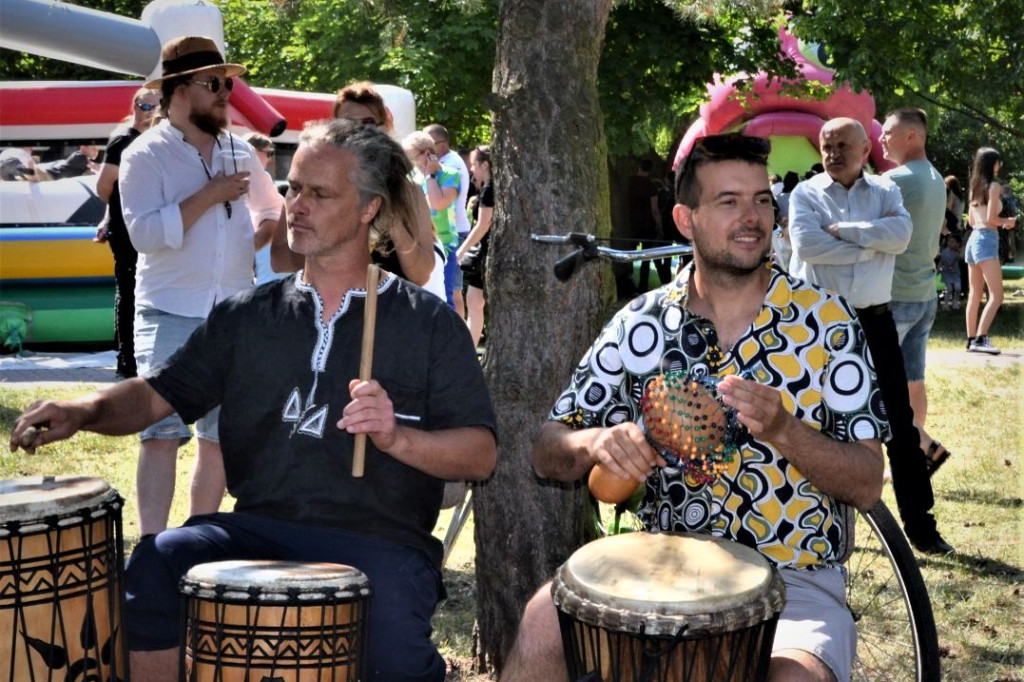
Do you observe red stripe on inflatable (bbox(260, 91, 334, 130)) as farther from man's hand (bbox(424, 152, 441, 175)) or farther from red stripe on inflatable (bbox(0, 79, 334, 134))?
man's hand (bbox(424, 152, 441, 175))

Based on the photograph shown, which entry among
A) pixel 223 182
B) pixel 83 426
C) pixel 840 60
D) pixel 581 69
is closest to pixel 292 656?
pixel 83 426

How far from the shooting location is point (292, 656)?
2.61 meters

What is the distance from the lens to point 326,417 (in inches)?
121

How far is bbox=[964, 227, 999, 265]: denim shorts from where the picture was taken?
36.4 feet

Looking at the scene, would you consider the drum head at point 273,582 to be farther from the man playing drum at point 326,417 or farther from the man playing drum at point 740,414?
the man playing drum at point 740,414

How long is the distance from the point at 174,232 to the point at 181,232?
3 cm

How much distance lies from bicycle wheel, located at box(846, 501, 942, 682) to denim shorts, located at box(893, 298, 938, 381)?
1863mm

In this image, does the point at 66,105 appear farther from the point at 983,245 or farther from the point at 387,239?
the point at 387,239

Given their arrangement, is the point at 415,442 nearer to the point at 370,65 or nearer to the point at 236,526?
the point at 236,526

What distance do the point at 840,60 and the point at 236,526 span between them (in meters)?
9.68

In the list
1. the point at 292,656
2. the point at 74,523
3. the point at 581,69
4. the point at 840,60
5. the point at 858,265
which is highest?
the point at 840,60

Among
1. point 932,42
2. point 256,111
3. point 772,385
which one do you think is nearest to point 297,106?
point 256,111

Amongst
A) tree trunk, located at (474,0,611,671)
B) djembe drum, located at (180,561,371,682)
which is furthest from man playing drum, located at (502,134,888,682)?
tree trunk, located at (474,0,611,671)

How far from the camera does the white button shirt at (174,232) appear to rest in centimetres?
448
